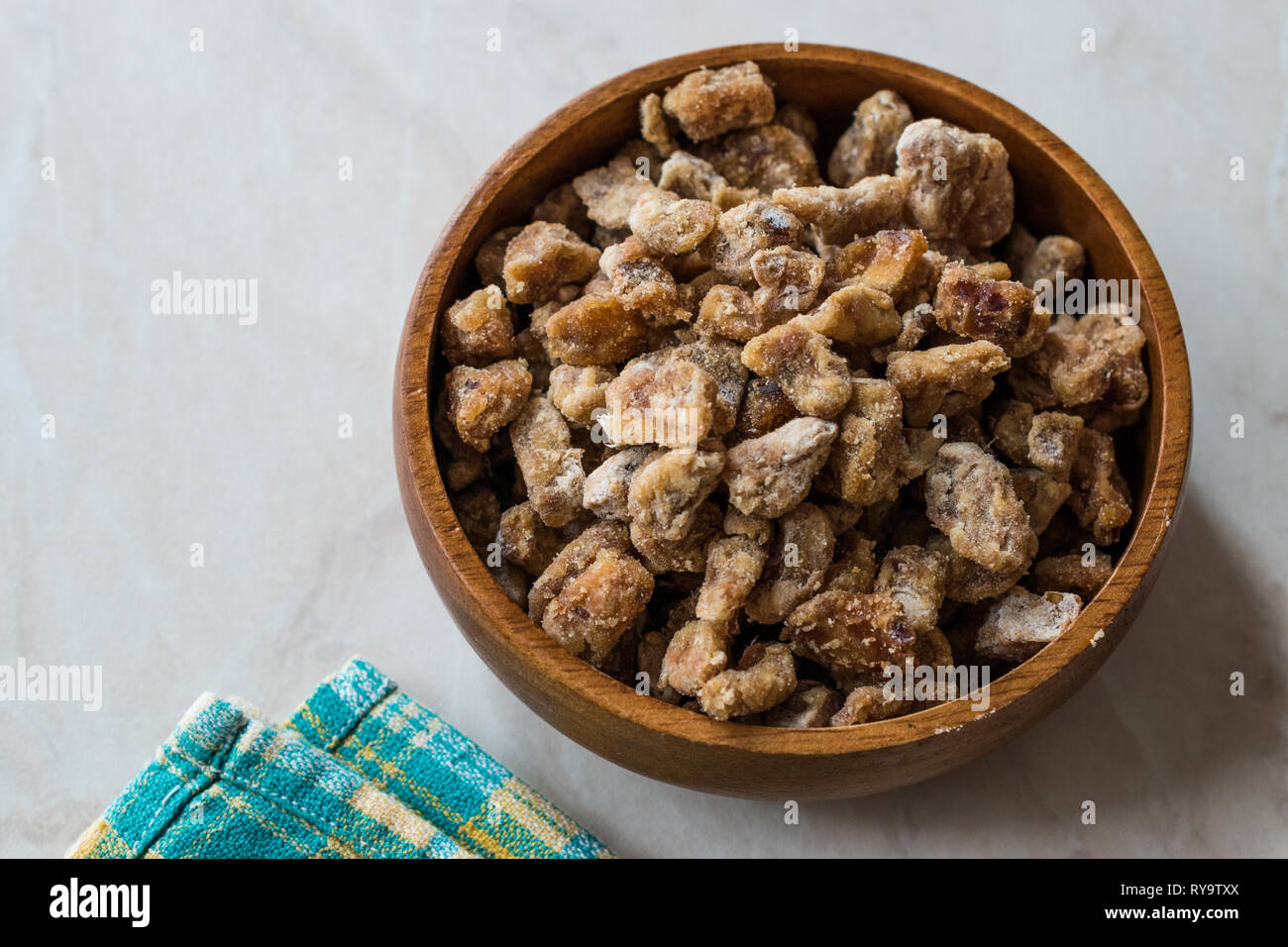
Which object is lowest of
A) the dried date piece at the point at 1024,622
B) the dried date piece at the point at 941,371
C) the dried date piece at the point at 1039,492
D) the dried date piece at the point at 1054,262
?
the dried date piece at the point at 1024,622

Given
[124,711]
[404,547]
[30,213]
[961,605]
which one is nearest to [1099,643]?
[961,605]

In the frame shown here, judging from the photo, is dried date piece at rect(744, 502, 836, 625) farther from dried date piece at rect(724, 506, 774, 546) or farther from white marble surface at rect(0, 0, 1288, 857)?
white marble surface at rect(0, 0, 1288, 857)

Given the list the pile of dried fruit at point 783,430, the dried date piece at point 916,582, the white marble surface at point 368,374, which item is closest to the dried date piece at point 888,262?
the pile of dried fruit at point 783,430

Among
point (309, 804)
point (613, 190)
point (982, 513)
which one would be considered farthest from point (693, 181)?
point (309, 804)

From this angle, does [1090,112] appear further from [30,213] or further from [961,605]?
[30,213]

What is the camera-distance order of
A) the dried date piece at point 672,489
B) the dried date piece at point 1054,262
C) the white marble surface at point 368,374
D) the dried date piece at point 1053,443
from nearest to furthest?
1. the dried date piece at point 672,489
2. the dried date piece at point 1053,443
3. the dried date piece at point 1054,262
4. the white marble surface at point 368,374

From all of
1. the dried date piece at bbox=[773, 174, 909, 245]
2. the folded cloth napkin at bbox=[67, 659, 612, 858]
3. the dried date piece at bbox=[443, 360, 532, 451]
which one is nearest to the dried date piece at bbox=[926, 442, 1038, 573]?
the dried date piece at bbox=[773, 174, 909, 245]

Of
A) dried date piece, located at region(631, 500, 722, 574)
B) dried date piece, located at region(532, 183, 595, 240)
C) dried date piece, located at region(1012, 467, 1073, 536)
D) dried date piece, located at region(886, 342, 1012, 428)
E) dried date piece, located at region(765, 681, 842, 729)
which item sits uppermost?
dried date piece, located at region(532, 183, 595, 240)

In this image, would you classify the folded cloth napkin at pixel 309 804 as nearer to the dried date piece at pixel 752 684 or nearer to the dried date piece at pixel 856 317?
the dried date piece at pixel 752 684
